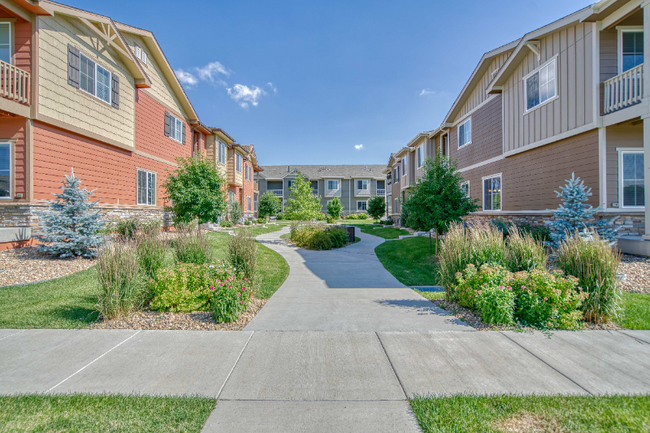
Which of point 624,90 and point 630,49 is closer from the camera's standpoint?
point 624,90

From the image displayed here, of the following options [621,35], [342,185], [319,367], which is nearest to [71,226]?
[319,367]

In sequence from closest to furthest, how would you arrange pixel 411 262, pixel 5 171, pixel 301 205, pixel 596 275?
pixel 596 275
pixel 5 171
pixel 411 262
pixel 301 205

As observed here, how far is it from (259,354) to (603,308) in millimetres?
5248

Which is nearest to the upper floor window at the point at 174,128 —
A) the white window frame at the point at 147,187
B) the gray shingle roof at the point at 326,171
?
the white window frame at the point at 147,187

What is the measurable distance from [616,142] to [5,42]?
740 inches

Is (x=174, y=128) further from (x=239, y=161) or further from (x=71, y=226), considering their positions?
(x=71, y=226)

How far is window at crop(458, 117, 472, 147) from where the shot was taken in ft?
55.5

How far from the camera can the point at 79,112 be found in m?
11.0

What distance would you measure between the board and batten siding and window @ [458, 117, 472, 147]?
397 cm

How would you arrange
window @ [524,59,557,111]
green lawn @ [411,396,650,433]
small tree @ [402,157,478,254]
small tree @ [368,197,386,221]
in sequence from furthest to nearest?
small tree @ [368,197,386,221]
window @ [524,59,557,111]
small tree @ [402,157,478,254]
green lawn @ [411,396,650,433]

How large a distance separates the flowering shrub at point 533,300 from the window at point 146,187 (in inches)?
598

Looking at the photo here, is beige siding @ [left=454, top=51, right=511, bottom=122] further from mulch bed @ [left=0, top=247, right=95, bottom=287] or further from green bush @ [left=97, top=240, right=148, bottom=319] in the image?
mulch bed @ [left=0, top=247, right=95, bottom=287]

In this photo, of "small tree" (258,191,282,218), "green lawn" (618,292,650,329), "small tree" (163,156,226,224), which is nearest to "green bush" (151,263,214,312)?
"green lawn" (618,292,650,329)

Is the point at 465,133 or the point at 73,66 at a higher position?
the point at 73,66
